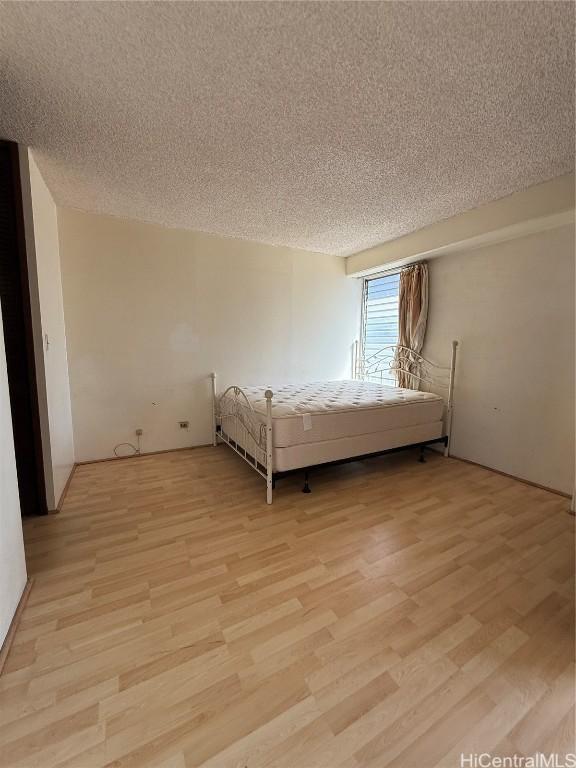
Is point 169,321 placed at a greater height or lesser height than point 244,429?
greater

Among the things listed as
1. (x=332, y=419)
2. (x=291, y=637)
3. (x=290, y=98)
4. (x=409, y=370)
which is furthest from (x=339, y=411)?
(x=290, y=98)

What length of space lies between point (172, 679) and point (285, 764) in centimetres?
50

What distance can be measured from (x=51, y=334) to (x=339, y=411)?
8.25 feet

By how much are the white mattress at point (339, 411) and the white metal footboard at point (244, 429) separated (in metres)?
0.08

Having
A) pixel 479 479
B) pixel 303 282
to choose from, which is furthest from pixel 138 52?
pixel 479 479

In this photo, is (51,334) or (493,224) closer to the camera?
(51,334)

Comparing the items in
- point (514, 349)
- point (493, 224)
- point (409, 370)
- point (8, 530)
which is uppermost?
point (493, 224)

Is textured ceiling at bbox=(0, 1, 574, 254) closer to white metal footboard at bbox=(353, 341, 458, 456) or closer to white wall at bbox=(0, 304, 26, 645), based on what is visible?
white wall at bbox=(0, 304, 26, 645)

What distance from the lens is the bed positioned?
8.39 feet

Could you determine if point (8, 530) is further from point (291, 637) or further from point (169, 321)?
point (169, 321)

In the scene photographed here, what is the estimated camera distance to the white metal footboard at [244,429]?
250cm

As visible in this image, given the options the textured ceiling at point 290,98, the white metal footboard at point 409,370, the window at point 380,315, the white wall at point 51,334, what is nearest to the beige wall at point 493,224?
the textured ceiling at point 290,98

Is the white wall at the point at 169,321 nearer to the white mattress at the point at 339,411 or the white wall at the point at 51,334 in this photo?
the white wall at the point at 51,334

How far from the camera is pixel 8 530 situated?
141 cm
